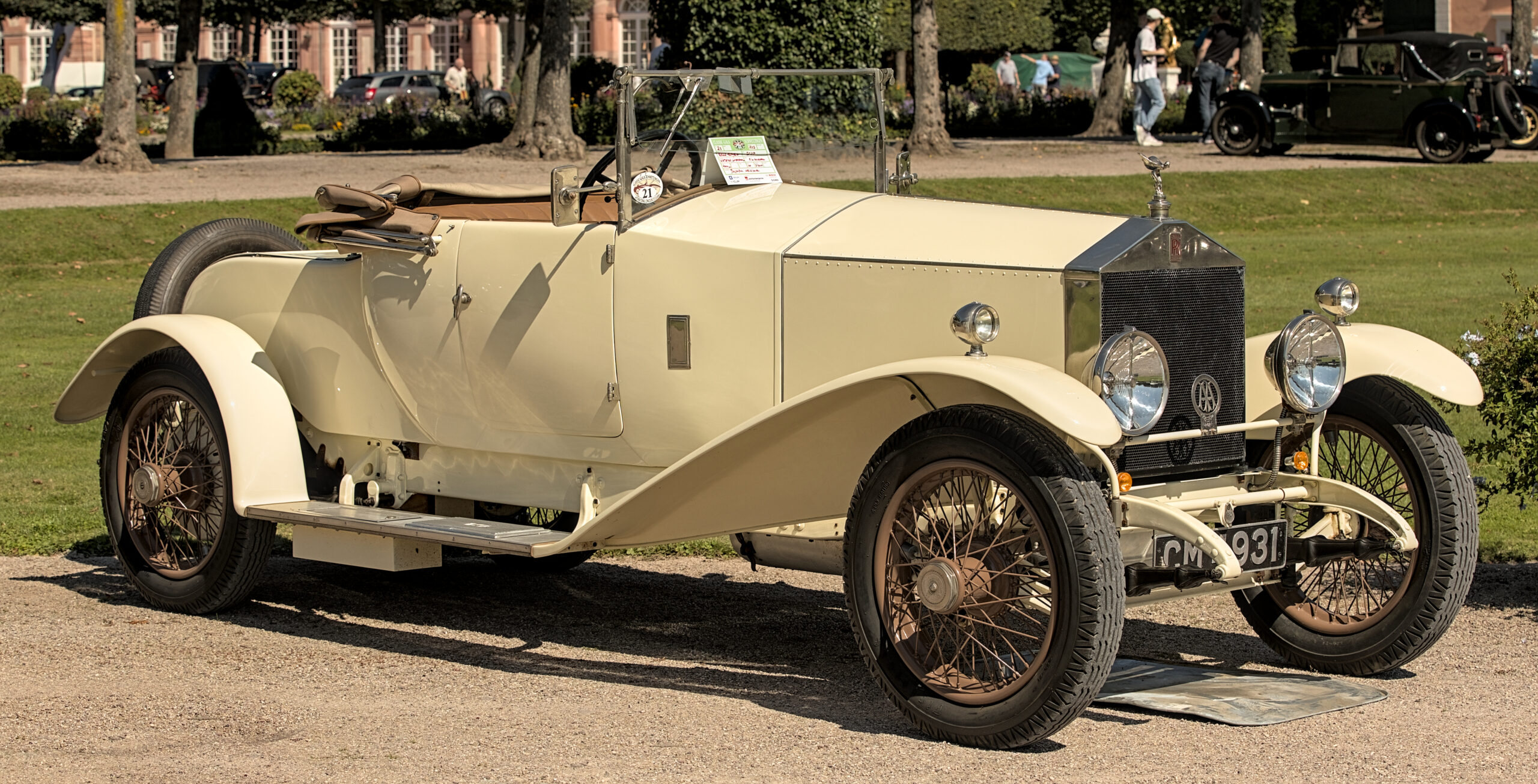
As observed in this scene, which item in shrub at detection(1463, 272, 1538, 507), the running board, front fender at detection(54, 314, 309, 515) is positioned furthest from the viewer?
shrub at detection(1463, 272, 1538, 507)

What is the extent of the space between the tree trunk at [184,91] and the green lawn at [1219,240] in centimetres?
801

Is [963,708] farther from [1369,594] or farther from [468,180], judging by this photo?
[468,180]

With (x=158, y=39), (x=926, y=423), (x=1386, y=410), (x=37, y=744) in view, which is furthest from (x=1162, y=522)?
(x=158, y=39)

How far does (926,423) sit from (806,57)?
15.2 meters

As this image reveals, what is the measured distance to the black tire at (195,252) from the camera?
20.5 ft

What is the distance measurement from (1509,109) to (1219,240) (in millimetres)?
7712

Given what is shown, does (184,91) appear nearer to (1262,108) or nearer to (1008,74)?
(1262,108)

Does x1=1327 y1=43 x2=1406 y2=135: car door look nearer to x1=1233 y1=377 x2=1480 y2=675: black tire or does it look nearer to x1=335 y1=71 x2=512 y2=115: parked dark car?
x1=1233 y1=377 x2=1480 y2=675: black tire

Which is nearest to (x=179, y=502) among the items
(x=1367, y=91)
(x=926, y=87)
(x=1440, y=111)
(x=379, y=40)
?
(x=926, y=87)

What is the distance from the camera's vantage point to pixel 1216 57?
2395cm

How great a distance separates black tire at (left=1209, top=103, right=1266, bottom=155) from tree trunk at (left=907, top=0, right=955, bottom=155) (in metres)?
3.74

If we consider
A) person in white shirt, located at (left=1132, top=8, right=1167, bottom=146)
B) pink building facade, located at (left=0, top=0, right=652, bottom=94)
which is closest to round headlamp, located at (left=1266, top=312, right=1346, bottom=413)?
person in white shirt, located at (left=1132, top=8, right=1167, bottom=146)

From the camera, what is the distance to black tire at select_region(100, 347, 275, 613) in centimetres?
558

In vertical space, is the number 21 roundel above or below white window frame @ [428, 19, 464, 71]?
below
